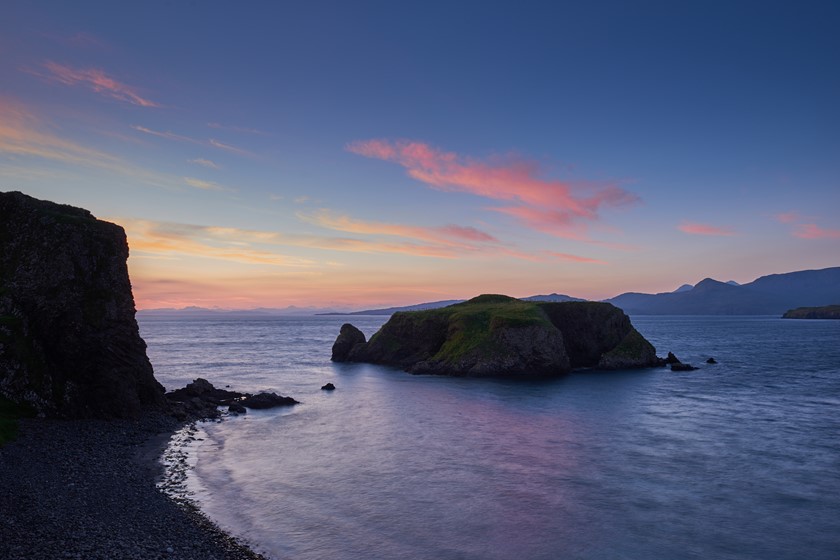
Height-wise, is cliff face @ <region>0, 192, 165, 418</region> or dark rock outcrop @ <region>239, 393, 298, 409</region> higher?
cliff face @ <region>0, 192, 165, 418</region>

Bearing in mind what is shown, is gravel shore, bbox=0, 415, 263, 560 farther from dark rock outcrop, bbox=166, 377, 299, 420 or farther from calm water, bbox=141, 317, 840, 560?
dark rock outcrop, bbox=166, 377, 299, 420

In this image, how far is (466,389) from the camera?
67938 mm

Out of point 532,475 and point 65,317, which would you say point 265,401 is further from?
point 532,475

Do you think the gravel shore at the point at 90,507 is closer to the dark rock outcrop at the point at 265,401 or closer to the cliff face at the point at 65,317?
the cliff face at the point at 65,317

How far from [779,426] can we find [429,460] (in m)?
34.4

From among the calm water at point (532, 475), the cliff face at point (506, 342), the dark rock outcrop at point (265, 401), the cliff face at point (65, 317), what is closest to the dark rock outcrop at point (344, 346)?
the cliff face at point (506, 342)

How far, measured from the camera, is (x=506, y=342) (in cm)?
8319

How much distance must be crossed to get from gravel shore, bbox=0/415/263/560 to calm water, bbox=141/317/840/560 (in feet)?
8.01

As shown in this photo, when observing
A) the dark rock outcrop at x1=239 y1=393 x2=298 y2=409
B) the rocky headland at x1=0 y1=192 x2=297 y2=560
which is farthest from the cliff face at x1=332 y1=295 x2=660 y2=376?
the rocky headland at x1=0 y1=192 x2=297 y2=560

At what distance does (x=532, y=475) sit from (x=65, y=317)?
39405mm

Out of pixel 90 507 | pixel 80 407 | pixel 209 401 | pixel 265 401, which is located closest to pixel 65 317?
pixel 80 407

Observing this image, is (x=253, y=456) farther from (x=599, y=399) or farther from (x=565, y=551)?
(x=599, y=399)

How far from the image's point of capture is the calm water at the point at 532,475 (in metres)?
22.7

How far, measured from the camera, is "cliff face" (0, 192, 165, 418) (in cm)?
3806
